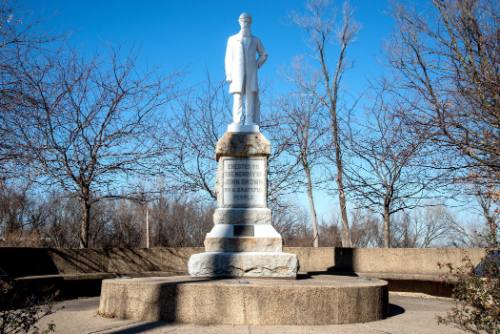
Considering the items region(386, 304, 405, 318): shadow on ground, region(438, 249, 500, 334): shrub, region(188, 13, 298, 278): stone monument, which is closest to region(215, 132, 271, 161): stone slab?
region(188, 13, 298, 278): stone monument

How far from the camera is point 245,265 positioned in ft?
28.6

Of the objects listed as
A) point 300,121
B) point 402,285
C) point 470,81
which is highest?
point 300,121

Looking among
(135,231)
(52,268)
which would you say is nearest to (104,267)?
(52,268)

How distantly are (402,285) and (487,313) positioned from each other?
8.77m

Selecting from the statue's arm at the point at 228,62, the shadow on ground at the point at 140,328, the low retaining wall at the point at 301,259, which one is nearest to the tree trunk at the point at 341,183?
the low retaining wall at the point at 301,259

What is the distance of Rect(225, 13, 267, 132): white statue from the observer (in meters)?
10.3

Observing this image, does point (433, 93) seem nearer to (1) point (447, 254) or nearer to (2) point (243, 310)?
(1) point (447, 254)

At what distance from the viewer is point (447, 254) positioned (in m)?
12.5

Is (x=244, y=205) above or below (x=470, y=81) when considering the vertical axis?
Result: below

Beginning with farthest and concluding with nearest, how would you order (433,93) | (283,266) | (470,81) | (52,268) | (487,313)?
1. (52,268)
2. (433,93)
3. (470,81)
4. (283,266)
5. (487,313)

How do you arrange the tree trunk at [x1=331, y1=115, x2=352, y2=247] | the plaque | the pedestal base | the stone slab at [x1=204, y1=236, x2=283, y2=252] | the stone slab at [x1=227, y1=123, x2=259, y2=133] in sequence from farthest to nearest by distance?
the tree trunk at [x1=331, y1=115, x2=352, y2=247] → the stone slab at [x1=227, y1=123, x2=259, y2=133] → the plaque → the stone slab at [x1=204, y1=236, x2=283, y2=252] → the pedestal base

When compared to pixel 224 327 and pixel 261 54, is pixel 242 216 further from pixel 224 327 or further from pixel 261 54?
pixel 261 54

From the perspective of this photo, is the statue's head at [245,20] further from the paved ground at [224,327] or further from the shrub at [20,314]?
the shrub at [20,314]

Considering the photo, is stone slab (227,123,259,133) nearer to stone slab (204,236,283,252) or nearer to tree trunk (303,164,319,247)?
stone slab (204,236,283,252)
